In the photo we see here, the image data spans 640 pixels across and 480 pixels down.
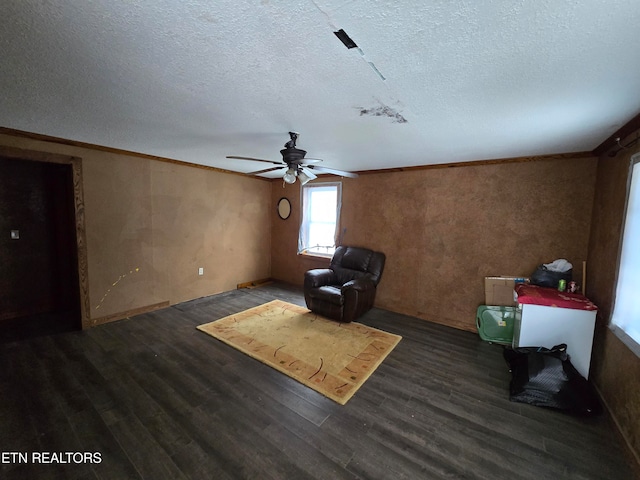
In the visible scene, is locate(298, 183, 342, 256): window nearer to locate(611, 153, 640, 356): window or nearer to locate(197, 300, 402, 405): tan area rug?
locate(197, 300, 402, 405): tan area rug

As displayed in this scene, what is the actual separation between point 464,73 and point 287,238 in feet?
14.8

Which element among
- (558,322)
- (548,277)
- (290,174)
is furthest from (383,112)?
(548,277)

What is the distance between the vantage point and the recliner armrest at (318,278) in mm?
3832

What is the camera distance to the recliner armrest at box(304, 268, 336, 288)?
383cm

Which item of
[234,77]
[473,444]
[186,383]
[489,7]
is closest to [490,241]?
[473,444]

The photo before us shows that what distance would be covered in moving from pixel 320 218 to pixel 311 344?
2.71 m

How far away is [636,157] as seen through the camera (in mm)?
1921

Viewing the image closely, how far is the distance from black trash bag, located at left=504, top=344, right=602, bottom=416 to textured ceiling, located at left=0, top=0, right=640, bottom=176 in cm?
201

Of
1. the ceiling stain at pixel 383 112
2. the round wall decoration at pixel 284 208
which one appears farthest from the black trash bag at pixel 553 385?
the round wall decoration at pixel 284 208

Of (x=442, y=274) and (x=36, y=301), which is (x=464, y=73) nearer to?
(x=442, y=274)

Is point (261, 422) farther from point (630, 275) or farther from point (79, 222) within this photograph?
point (79, 222)

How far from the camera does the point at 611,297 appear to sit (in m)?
2.12

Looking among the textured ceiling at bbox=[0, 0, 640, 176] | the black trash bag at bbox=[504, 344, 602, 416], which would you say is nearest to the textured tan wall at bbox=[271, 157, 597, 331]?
the textured ceiling at bbox=[0, 0, 640, 176]

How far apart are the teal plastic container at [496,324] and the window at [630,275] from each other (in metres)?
1.07
